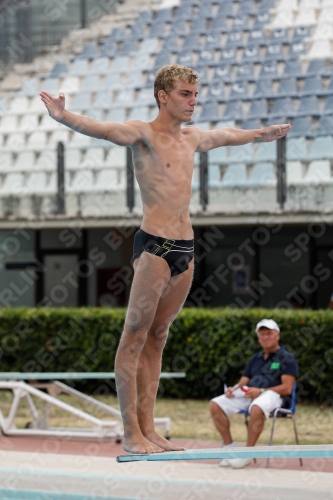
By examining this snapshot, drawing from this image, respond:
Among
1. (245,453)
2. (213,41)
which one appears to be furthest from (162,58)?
(245,453)

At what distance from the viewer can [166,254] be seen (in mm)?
4574

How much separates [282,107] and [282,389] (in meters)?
8.12

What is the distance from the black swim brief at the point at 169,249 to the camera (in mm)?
4574

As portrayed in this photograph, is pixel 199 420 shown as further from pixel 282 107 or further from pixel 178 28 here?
pixel 178 28

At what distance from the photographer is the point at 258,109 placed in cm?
1634

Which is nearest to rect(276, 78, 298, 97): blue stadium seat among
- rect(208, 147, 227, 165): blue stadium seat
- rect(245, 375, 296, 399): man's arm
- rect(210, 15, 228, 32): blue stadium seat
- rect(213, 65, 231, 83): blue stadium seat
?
rect(213, 65, 231, 83): blue stadium seat

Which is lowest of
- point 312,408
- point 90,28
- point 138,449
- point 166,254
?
point 312,408

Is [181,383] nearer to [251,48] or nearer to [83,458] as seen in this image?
[83,458]

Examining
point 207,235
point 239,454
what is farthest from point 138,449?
point 207,235

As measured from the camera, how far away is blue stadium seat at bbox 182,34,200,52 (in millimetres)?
18672

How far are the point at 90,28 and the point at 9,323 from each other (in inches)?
363

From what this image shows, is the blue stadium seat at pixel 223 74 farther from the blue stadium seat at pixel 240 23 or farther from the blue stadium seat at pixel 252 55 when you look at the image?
the blue stadium seat at pixel 240 23

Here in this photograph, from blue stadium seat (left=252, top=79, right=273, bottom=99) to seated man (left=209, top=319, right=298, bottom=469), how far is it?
26.5 feet

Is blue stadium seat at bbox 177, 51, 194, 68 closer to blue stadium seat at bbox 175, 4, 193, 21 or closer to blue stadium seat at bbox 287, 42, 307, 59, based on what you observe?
blue stadium seat at bbox 175, 4, 193, 21
